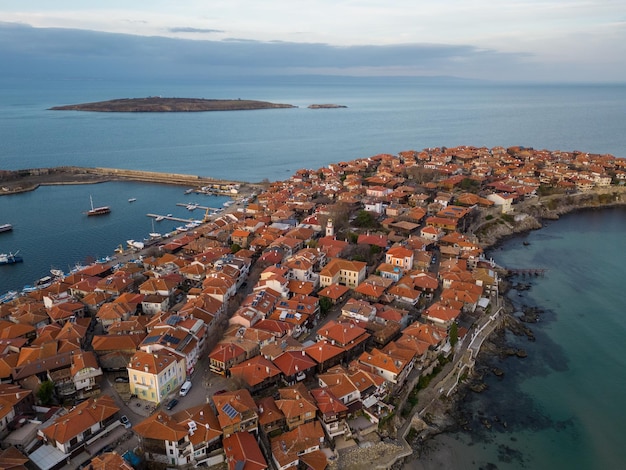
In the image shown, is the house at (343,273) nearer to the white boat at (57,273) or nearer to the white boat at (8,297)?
the white boat at (57,273)

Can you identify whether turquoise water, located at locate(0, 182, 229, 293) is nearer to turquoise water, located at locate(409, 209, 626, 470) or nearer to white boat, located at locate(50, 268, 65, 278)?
white boat, located at locate(50, 268, 65, 278)

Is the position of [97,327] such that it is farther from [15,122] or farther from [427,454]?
[15,122]

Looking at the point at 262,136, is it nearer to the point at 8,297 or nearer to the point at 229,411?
the point at 8,297

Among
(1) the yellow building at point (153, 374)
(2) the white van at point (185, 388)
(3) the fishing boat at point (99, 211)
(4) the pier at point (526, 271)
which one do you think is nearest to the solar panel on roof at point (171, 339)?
(1) the yellow building at point (153, 374)

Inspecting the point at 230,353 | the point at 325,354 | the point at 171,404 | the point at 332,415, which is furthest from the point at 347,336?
the point at 171,404

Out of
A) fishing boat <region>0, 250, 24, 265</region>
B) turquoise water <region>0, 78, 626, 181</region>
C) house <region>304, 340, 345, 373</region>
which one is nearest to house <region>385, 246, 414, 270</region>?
house <region>304, 340, 345, 373</region>

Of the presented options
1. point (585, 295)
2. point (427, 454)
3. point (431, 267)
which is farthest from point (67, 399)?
point (585, 295)
